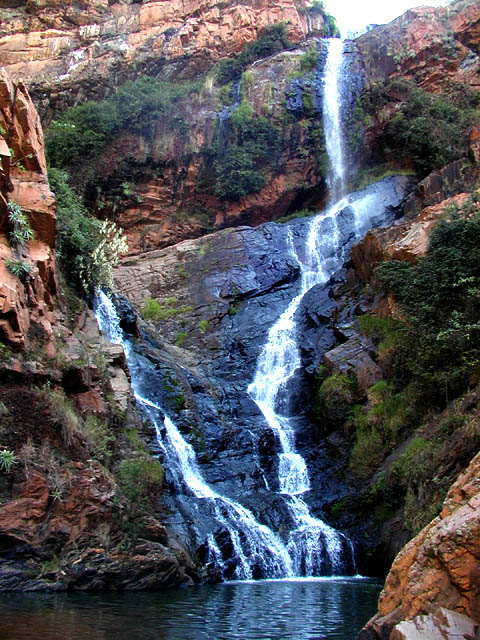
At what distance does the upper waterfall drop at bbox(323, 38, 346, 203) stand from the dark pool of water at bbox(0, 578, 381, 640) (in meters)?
27.6

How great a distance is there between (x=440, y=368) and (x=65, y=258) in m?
12.3

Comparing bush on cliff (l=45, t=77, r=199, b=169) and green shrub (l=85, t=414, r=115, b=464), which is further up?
bush on cliff (l=45, t=77, r=199, b=169)

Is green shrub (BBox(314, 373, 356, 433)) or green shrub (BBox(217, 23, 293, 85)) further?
green shrub (BBox(217, 23, 293, 85))

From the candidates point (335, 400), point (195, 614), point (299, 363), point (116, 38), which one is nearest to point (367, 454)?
point (335, 400)

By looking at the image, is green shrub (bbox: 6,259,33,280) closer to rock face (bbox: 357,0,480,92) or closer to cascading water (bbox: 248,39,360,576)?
cascading water (bbox: 248,39,360,576)

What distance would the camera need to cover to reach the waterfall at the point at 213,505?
1447 cm

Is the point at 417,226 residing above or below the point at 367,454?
above

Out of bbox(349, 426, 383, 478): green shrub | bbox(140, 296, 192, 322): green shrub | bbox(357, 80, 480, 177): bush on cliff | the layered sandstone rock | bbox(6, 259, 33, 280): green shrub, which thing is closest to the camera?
bbox(6, 259, 33, 280): green shrub

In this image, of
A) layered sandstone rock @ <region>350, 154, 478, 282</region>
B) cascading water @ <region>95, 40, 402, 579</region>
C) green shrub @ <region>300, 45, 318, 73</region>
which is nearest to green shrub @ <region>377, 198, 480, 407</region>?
layered sandstone rock @ <region>350, 154, 478, 282</region>

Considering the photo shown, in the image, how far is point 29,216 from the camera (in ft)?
52.5

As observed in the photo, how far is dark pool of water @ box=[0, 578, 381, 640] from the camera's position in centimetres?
779

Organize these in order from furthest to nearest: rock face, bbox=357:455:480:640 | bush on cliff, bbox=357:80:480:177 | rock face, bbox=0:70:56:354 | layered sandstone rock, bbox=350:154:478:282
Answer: bush on cliff, bbox=357:80:480:177
layered sandstone rock, bbox=350:154:478:282
rock face, bbox=0:70:56:354
rock face, bbox=357:455:480:640

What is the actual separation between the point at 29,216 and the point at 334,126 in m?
25.6

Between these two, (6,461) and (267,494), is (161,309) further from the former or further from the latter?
(6,461)
